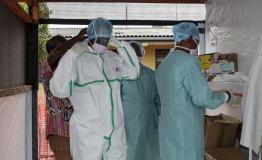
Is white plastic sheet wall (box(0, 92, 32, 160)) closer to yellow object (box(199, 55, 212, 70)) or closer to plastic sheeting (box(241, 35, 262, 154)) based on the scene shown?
plastic sheeting (box(241, 35, 262, 154))

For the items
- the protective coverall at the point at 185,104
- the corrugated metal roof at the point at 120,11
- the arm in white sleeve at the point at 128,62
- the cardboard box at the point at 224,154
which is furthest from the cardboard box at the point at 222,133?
the corrugated metal roof at the point at 120,11

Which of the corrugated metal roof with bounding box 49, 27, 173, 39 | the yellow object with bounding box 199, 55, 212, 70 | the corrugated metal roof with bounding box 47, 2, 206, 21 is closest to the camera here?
the yellow object with bounding box 199, 55, 212, 70

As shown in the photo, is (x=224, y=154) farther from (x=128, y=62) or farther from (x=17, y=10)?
(x=17, y=10)

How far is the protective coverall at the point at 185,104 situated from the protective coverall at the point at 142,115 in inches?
17.5

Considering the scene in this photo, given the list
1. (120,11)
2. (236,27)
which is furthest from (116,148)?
→ (120,11)

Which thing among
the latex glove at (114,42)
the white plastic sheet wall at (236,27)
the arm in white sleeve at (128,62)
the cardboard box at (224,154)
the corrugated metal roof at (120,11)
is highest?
the corrugated metal roof at (120,11)

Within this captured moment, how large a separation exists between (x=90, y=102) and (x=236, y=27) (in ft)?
4.80

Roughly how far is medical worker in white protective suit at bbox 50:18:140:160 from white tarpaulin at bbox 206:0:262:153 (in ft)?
2.69

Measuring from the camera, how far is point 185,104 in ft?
7.94

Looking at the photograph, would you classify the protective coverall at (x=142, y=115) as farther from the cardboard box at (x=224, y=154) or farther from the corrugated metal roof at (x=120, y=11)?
the corrugated metal roof at (x=120, y=11)

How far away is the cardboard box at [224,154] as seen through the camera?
2.64 m

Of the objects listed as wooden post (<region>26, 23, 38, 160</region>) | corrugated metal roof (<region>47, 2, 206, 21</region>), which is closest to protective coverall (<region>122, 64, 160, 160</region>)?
corrugated metal roof (<region>47, 2, 206, 21</region>)

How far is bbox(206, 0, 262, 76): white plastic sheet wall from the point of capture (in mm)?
2625

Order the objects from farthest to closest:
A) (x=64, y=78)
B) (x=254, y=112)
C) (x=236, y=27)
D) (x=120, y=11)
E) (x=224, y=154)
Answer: (x=120, y=11)
(x=236, y=27)
(x=224, y=154)
(x=64, y=78)
(x=254, y=112)
